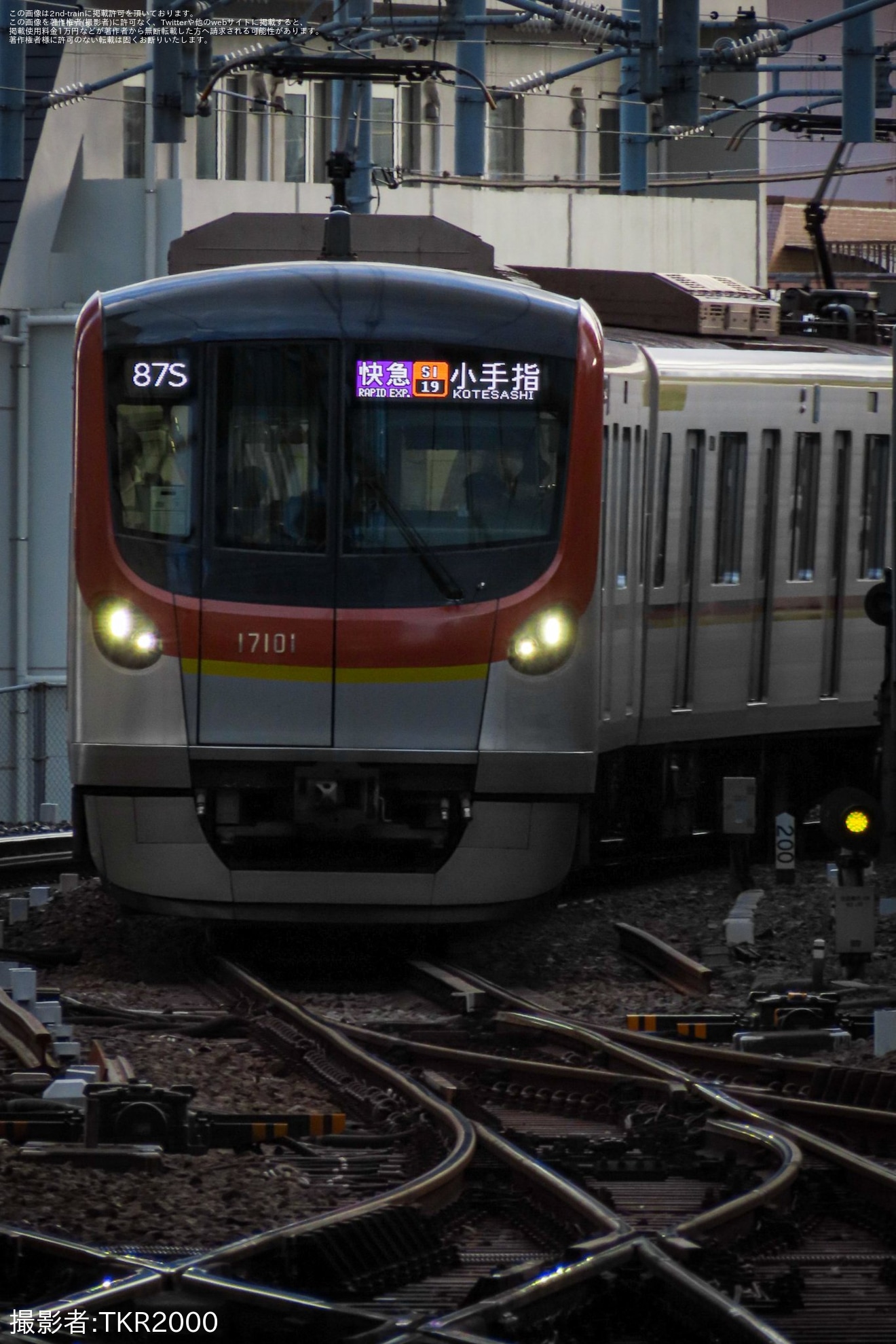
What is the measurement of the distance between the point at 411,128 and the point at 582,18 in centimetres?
1307

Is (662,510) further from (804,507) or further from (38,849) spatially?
(38,849)

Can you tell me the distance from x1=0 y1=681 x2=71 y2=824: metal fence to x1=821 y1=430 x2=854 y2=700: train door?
8.16 metres

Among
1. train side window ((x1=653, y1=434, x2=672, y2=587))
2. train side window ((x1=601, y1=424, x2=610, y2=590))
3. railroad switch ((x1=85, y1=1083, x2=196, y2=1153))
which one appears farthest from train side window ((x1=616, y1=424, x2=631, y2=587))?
railroad switch ((x1=85, y1=1083, x2=196, y2=1153))

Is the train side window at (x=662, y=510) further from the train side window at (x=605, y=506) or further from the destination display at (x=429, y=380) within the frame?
the destination display at (x=429, y=380)

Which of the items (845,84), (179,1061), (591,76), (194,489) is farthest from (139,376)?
(591,76)

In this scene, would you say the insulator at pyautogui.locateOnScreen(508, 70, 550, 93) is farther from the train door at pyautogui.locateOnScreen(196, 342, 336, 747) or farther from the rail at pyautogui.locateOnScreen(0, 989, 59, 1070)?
the rail at pyautogui.locateOnScreen(0, 989, 59, 1070)

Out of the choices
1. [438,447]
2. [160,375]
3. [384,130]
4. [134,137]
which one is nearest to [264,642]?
[438,447]

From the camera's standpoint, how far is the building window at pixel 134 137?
30.6m

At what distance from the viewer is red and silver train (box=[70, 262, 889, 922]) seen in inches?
452

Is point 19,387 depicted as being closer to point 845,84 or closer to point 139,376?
point 845,84

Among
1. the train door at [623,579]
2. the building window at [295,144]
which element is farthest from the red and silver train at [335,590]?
the building window at [295,144]

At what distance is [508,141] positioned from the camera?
121 feet

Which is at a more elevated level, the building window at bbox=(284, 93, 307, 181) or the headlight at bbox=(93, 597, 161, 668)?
the building window at bbox=(284, 93, 307, 181)

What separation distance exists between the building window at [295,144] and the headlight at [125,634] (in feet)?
74.3
